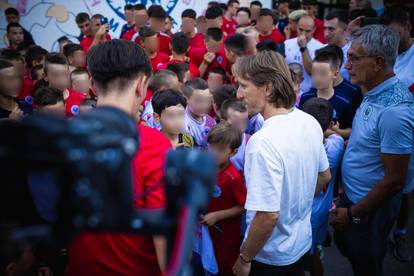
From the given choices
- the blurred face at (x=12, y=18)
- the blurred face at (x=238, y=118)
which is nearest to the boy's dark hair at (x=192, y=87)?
the blurred face at (x=238, y=118)

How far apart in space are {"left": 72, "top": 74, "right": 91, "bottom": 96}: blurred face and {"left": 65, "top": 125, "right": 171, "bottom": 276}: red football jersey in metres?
3.40

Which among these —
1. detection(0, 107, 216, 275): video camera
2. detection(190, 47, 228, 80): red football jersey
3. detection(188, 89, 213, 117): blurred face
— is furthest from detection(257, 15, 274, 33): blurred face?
detection(0, 107, 216, 275): video camera

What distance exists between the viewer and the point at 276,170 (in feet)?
6.18

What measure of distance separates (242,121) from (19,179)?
278 centimetres

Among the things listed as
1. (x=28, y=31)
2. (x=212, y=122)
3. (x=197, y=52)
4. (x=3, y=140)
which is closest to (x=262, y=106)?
(x=3, y=140)

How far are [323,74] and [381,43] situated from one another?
1533mm

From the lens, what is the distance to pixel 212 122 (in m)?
3.94

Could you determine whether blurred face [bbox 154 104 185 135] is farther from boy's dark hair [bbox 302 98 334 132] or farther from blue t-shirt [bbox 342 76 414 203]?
blue t-shirt [bbox 342 76 414 203]

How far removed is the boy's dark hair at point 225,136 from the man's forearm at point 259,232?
0.86 metres

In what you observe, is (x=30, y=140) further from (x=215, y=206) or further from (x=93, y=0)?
(x=93, y=0)

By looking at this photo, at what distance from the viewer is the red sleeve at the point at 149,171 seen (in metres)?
1.44

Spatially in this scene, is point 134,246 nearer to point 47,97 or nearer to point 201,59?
point 47,97

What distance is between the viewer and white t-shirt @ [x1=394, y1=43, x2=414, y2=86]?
4.25m

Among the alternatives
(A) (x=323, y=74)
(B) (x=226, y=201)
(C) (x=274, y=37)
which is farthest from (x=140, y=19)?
(B) (x=226, y=201)
